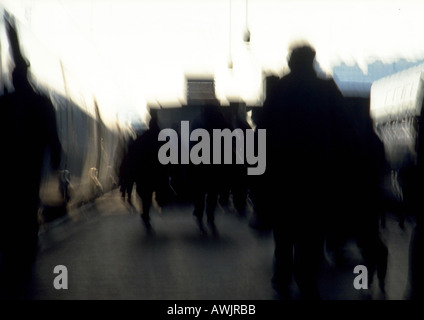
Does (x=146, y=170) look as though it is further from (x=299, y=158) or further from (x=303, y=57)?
(x=303, y=57)

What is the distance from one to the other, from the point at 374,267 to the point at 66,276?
1839 millimetres

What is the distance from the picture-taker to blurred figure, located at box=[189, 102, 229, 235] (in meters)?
3.21

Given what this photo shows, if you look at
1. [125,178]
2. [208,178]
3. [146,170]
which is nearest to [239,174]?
[208,178]

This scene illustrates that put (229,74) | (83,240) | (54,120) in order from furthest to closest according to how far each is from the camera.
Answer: (54,120)
(83,240)
(229,74)

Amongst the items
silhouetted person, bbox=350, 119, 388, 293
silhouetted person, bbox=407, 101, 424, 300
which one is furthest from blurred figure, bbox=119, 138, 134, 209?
silhouetted person, bbox=407, 101, 424, 300

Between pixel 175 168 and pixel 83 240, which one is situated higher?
pixel 175 168

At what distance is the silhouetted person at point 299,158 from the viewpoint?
10.7ft

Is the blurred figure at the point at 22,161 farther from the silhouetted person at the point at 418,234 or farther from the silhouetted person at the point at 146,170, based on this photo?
the silhouetted person at the point at 418,234

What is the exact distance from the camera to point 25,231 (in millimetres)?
3461

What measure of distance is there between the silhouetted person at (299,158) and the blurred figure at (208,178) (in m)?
0.26

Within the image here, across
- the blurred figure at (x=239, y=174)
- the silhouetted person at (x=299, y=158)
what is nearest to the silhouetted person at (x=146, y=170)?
the blurred figure at (x=239, y=174)

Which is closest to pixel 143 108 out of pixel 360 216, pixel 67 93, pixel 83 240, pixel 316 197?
pixel 67 93
